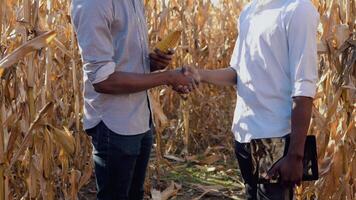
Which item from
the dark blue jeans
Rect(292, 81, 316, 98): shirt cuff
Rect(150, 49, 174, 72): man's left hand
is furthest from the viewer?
Rect(150, 49, 174, 72): man's left hand

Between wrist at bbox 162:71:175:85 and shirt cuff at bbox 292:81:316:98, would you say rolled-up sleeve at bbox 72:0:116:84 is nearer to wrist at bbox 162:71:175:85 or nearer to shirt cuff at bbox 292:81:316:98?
wrist at bbox 162:71:175:85

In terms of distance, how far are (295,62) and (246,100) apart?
0.86 ft

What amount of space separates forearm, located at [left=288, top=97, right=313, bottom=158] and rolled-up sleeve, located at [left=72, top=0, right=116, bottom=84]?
0.60m

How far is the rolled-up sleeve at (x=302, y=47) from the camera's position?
2031 millimetres

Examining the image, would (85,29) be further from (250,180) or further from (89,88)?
Answer: (250,180)

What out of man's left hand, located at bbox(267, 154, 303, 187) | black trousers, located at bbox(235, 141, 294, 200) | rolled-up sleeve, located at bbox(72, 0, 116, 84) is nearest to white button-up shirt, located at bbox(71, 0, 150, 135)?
rolled-up sleeve, located at bbox(72, 0, 116, 84)

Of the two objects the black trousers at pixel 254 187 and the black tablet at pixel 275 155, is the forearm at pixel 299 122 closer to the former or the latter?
the black tablet at pixel 275 155

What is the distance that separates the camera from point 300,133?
2049 millimetres

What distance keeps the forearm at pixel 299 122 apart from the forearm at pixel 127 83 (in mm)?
470

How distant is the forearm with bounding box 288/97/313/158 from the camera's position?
6.72 ft

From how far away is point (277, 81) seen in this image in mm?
2133

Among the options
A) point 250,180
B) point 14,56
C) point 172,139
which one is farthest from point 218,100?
point 14,56

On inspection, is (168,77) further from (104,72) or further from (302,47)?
(302,47)

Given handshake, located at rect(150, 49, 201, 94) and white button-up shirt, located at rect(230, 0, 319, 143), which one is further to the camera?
handshake, located at rect(150, 49, 201, 94)
